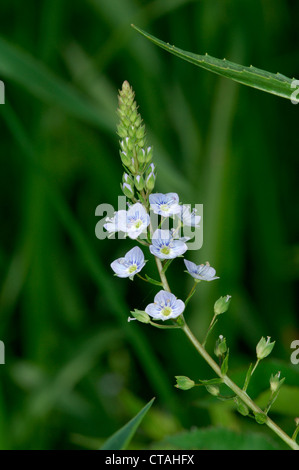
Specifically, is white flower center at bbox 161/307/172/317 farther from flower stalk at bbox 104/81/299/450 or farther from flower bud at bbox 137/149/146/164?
flower bud at bbox 137/149/146/164

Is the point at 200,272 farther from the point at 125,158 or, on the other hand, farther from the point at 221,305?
the point at 125,158

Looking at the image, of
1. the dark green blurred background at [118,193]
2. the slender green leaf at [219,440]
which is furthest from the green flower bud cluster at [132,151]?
the dark green blurred background at [118,193]

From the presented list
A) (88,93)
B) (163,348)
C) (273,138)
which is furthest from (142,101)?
(163,348)

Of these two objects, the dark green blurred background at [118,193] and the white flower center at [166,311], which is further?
the dark green blurred background at [118,193]

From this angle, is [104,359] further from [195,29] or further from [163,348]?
[195,29]

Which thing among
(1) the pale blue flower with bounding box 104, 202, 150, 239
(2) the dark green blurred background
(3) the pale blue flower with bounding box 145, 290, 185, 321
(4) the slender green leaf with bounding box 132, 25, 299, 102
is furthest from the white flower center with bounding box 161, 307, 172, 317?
(2) the dark green blurred background

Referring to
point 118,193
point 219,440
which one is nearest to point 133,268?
point 219,440

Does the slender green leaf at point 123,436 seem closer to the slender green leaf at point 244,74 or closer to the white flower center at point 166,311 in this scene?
the white flower center at point 166,311
